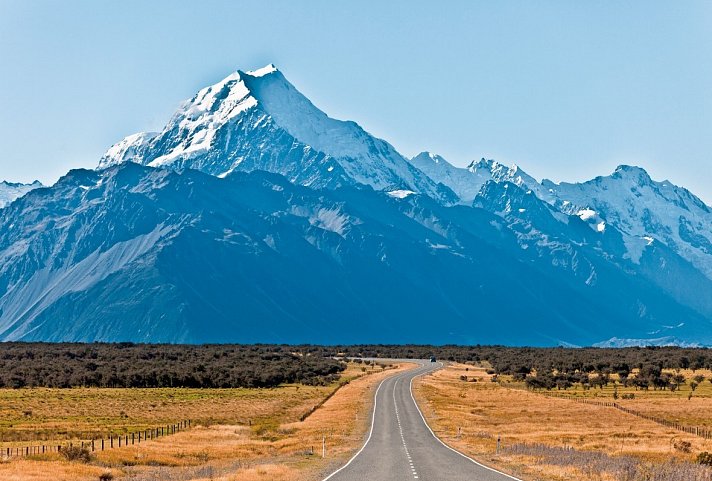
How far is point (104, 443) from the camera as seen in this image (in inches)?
2788

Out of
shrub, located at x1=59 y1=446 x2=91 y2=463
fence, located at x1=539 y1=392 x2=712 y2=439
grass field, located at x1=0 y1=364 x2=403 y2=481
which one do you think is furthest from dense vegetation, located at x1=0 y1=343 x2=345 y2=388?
shrub, located at x1=59 y1=446 x2=91 y2=463

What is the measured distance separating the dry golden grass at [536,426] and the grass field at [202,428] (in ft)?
26.5

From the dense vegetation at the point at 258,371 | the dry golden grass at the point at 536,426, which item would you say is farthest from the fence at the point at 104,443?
the dense vegetation at the point at 258,371

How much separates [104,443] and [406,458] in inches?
984

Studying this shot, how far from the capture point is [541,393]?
125188 mm

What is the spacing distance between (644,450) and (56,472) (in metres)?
35.4

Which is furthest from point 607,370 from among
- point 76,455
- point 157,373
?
point 76,455

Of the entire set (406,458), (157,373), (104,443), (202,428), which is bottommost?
(406,458)

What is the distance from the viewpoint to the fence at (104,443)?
6367cm

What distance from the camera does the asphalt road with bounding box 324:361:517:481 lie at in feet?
157

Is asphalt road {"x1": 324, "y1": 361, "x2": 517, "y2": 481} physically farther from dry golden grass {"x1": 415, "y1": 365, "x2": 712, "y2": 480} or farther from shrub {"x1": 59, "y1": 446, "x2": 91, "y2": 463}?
shrub {"x1": 59, "y1": 446, "x2": 91, "y2": 463}

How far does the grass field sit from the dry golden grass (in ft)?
26.5

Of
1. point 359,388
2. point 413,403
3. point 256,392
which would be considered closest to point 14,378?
point 256,392

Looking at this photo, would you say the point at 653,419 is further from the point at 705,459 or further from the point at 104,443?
the point at 104,443
